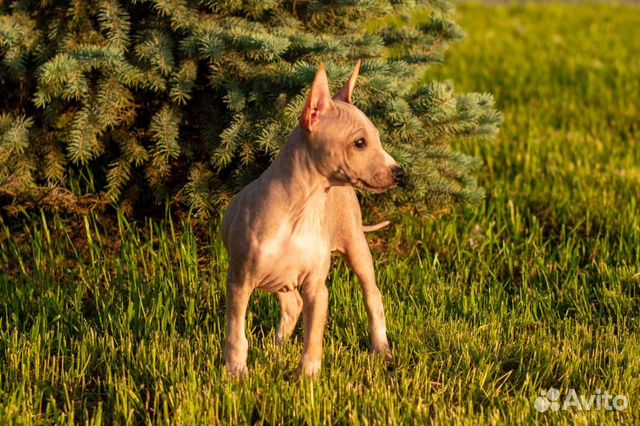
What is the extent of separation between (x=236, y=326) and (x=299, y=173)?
686 mm

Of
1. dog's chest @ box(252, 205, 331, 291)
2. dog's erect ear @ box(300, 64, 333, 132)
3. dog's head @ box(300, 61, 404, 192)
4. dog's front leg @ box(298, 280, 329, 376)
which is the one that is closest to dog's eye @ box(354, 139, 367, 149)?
dog's head @ box(300, 61, 404, 192)

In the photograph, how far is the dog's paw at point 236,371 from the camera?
3836 mm

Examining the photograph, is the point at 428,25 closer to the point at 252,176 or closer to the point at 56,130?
the point at 252,176

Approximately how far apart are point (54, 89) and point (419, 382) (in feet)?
8.24

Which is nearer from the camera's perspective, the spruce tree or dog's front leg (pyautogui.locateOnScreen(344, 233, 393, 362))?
dog's front leg (pyautogui.locateOnScreen(344, 233, 393, 362))

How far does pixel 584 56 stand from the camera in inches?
412

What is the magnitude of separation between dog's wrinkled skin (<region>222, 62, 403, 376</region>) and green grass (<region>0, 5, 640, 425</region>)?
0.32m

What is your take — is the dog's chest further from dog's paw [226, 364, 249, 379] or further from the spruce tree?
the spruce tree

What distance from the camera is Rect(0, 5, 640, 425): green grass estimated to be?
3.80m

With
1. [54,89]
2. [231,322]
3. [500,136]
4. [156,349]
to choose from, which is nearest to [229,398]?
[231,322]

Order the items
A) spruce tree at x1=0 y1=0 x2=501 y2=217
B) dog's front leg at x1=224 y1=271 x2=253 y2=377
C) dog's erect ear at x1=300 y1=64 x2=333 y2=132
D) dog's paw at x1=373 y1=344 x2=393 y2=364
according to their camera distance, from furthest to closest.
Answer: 1. spruce tree at x1=0 y1=0 x2=501 y2=217
2. dog's paw at x1=373 y1=344 x2=393 y2=364
3. dog's front leg at x1=224 y1=271 x2=253 y2=377
4. dog's erect ear at x1=300 y1=64 x2=333 y2=132

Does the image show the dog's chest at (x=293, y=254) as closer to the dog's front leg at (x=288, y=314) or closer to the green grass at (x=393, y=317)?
the green grass at (x=393, y=317)

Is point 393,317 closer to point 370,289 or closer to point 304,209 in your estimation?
point 370,289

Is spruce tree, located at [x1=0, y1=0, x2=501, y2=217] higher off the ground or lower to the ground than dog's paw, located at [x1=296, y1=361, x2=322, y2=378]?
higher
